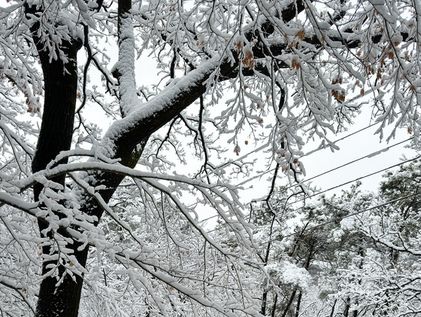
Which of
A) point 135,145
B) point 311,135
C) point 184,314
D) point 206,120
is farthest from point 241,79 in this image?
point 206,120

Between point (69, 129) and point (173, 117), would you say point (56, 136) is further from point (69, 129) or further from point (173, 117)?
point (173, 117)

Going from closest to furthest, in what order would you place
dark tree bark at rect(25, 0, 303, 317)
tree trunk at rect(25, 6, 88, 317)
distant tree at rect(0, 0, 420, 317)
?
1. distant tree at rect(0, 0, 420, 317)
2. tree trunk at rect(25, 6, 88, 317)
3. dark tree bark at rect(25, 0, 303, 317)

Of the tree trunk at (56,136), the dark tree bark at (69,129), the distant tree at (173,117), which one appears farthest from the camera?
the dark tree bark at (69,129)

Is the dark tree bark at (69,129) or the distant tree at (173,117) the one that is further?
the dark tree bark at (69,129)

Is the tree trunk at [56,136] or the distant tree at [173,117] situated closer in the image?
the distant tree at [173,117]

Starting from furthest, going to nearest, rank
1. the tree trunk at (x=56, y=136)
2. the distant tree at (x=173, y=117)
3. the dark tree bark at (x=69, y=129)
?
1. the dark tree bark at (x=69, y=129)
2. the tree trunk at (x=56, y=136)
3. the distant tree at (x=173, y=117)

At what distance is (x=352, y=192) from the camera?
15.5 metres

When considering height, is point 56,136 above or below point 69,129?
below

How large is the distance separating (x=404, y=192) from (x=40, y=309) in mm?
13439

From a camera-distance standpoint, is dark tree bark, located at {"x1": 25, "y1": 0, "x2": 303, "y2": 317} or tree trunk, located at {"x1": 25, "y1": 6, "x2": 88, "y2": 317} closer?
tree trunk, located at {"x1": 25, "y1": 6, "x2": 88, "y2": 317}

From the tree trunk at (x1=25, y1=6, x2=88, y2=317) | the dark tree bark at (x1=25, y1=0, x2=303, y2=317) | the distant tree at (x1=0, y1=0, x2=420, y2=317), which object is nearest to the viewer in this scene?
the distant tree at (x1=0, y1=0, x2=420, y2=317)

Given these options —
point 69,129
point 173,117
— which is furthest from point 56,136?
point 173,117

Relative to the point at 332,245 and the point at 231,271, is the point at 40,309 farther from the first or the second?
the point at 332,245

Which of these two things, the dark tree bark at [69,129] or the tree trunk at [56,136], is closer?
the tree trunk at [56,136]
